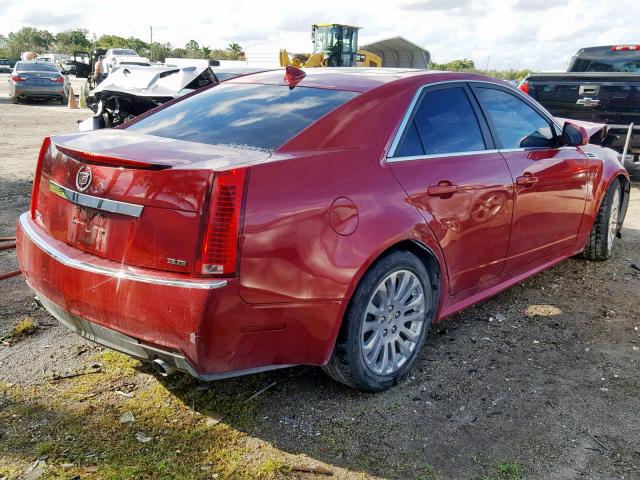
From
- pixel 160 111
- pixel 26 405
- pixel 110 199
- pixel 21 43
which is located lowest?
pixel 26 405

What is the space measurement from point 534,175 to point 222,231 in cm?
251

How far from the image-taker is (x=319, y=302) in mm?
2789

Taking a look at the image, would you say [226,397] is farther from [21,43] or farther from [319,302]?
[21,43]

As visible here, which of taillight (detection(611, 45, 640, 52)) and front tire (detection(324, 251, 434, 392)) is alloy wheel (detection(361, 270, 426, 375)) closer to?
front tire (detection(324, 251, 434, 392))

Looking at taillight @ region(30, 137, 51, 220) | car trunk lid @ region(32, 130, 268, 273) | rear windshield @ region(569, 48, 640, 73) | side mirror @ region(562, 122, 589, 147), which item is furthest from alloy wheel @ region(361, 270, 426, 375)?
rear windshield @ region(569, 48, 640, 73)

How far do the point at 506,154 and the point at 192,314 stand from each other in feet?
7.94

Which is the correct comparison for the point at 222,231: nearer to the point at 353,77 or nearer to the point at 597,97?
A: the point at 353,77

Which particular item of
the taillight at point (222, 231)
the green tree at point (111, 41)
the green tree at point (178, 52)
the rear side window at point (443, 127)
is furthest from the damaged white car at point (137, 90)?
the green tree at point (111, 41)

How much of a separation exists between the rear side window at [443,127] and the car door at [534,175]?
0.66ft

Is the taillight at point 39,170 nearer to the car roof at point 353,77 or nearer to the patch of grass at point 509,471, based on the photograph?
the car roof at point 353,77

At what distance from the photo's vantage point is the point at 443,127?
362cm

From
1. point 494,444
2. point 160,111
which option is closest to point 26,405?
point 160,111

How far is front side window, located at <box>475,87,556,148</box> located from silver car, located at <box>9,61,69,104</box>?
22750 mm

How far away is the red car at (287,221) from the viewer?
2.55 meters
